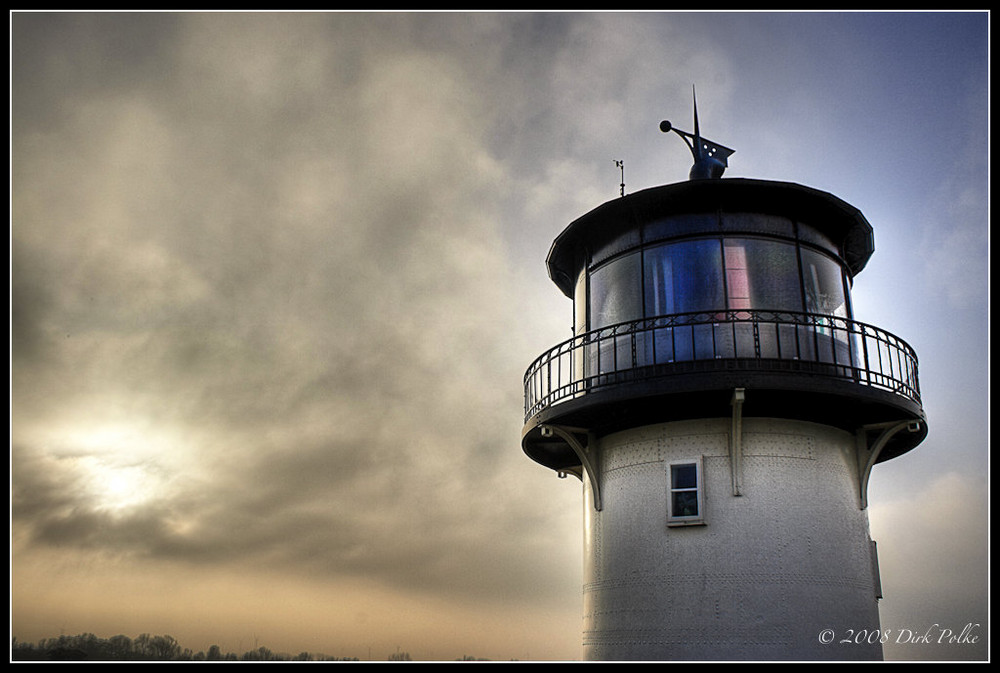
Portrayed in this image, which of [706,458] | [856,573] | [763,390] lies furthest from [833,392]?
[856,573]

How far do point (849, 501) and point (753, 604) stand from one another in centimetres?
302

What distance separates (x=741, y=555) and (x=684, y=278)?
5.22 m

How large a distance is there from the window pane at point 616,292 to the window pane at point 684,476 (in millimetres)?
3015

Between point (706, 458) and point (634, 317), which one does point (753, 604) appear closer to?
point (706, 458)

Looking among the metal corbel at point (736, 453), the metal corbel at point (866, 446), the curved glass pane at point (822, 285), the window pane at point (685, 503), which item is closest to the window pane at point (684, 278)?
the curved glass pane at point (822, 285)

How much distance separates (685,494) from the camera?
15.1m

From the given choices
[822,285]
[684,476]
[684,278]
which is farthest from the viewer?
[822,285]

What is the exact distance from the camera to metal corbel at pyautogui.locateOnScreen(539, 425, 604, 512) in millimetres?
16312

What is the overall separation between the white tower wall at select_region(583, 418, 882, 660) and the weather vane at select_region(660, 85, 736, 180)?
5.92 m

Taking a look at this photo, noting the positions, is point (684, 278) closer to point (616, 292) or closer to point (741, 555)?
point (616, 292)

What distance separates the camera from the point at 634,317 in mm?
16172

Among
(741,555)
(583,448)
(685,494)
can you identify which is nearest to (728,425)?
(685,494)

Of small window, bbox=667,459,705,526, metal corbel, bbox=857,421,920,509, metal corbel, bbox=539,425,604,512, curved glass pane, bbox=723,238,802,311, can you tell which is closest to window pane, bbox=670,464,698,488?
small window, bbox=667,459,705,526

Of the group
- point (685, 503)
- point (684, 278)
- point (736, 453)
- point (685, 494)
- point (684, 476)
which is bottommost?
point (685, 503)
